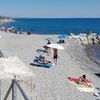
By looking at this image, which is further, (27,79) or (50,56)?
(50,56)

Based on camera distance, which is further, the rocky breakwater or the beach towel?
the rocky breakwater

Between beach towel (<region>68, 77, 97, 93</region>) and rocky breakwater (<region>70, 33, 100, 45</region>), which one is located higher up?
beach towel (<region>68, 77, 97, 93</region>)

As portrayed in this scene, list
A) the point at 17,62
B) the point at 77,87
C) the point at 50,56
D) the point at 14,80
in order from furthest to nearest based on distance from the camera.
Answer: the point at 50,56 < the point at 77,87 < the point at 17,62 < the point at 14,80

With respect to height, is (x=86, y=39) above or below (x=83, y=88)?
below

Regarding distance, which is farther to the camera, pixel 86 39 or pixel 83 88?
pixel 86 39

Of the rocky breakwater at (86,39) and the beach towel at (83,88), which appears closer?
the beach towel at (83,88)

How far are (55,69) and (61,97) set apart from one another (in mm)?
6983

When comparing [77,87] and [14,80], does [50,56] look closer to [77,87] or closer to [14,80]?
[77,87]

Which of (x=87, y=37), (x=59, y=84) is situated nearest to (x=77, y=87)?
(x=59, y=84)

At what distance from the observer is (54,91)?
1466cm

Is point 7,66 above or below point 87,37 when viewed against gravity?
above

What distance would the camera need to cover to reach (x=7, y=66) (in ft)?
9.02

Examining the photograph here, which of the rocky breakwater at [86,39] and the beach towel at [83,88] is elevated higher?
the beach towel at [83,88]

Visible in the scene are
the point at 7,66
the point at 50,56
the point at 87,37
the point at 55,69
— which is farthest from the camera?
the point at 87,37
